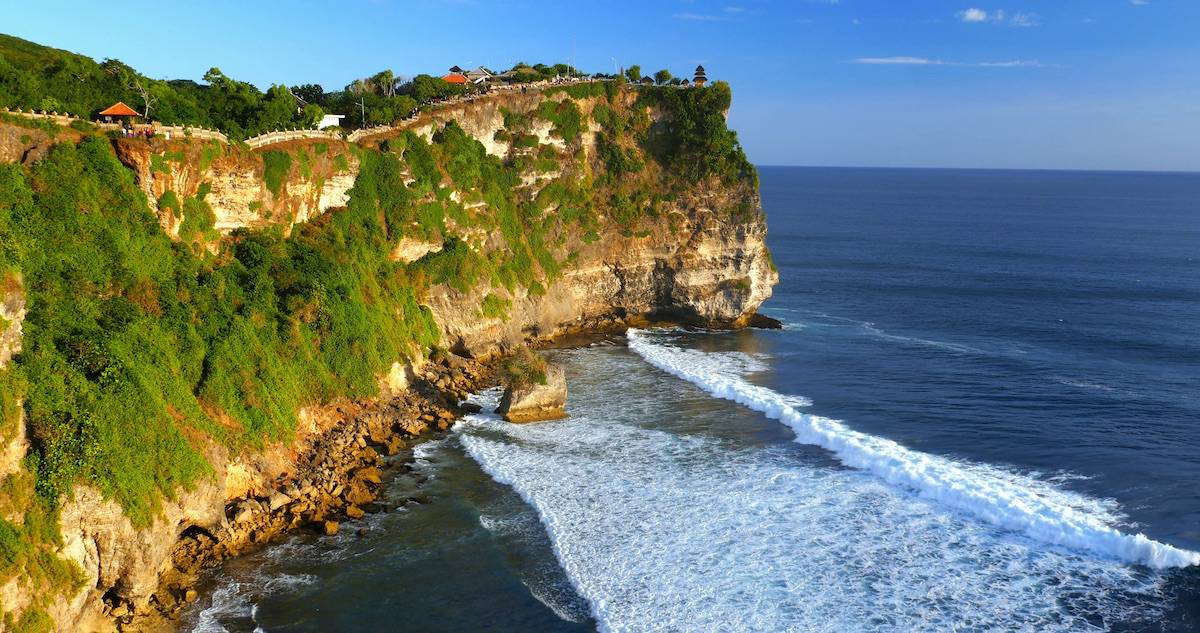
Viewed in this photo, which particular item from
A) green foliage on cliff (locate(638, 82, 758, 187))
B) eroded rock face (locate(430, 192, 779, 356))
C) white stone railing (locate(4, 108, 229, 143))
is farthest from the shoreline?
green foliage on cliff (locate(638, 82, 758, 187))

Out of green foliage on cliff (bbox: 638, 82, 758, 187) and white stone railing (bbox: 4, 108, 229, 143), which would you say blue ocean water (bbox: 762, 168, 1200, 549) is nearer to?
green foliage on cliff (bbox: 638, 82, 758, 187)

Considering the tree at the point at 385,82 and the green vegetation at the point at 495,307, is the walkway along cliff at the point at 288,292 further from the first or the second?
the tree at the point at 385,82

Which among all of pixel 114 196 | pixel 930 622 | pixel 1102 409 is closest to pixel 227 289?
pixel 114 196

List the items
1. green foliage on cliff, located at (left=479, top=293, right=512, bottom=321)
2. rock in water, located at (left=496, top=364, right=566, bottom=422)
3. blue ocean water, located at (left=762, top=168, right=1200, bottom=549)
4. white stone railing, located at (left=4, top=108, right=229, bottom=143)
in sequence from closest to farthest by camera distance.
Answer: white stone railing, located at (left=4, top=108, right=229, bottom=143), blue ocean water, located at (left=762, top=168, right=1200, bottom=549), rock in water, located at (left=496, top=364, right=566, bottom=422), green foliage on cliff, located at (left=479, top=293, right=512, bottom=321)

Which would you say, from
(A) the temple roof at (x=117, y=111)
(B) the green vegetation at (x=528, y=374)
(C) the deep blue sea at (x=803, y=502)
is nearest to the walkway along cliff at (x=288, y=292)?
(C) the deep blue sea at (x=803, y=502)

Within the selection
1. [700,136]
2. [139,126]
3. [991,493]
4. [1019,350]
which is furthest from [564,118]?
[991,493]

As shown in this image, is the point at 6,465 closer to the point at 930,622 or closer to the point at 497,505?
the point at 497,505
